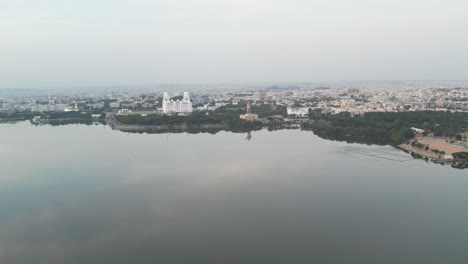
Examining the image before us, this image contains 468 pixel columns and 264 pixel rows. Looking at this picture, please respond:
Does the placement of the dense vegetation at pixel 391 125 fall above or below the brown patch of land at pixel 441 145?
above

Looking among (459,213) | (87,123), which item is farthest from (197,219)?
(87,123)

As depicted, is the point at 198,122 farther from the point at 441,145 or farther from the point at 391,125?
the point at 441,145

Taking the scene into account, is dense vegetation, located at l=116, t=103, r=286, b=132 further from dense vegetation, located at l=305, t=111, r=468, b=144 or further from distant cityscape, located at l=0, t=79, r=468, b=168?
dense vegetation, located at l=305, t=111, r=468, b=144

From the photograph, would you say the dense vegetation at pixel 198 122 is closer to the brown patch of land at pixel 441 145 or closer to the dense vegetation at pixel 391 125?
the dense vegetation at pixel 391 125

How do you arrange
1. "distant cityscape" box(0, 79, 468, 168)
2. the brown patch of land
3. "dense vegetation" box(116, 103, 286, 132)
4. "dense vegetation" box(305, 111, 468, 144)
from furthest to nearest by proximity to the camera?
"dense vegetation" box(116, 103, 286, 132), "dense vegetation" box(305, 111, 468, 144), "distant cityscape" box(0, 79, 468, 168), the brown patch of land

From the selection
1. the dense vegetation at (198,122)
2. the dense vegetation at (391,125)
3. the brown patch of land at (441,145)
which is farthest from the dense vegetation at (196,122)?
the brown patch of land at (441,145)

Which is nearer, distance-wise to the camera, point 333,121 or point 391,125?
point 391,125

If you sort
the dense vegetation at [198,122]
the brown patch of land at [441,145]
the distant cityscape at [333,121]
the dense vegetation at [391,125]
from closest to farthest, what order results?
the brown patch of land at [441,145] < the distant cityscape at [333,121] < the dense vegetation at [391,125] < the dense vegetation at [198,122]

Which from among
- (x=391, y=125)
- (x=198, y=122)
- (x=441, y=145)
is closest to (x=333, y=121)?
(x=391, y=125)

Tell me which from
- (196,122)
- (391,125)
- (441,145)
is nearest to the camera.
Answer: (441,145)

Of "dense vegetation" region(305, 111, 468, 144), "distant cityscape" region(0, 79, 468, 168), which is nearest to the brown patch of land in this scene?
"distant cityscape" region(0, 79, 468, 168)
